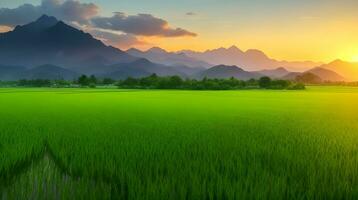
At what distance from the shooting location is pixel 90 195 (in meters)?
3.52

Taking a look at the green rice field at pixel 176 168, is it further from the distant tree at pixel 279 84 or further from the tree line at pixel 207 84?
the distant tree at pixel 279 84

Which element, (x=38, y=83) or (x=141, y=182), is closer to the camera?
(x=141, y=182)

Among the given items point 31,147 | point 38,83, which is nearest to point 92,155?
point 31,147

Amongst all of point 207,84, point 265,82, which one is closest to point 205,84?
point 207,84

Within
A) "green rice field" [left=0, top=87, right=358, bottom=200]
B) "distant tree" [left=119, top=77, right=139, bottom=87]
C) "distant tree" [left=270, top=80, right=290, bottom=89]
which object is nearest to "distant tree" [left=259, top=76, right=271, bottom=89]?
"distant tree" [left=270, top=80, right=290, bottom=89]

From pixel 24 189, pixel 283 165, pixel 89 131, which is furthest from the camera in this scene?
pixel 89 131

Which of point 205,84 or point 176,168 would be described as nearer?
point 176,168

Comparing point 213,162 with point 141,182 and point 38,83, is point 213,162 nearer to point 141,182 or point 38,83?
point 141,182

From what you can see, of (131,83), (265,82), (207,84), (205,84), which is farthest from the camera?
(131,83)

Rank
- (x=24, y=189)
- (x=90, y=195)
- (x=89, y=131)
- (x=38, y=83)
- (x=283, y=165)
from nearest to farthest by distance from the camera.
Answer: (x=90, y=195) < (x=24, y=189) < (x=283, y=165) < (x=89, y=131) < (x=38, y=83)

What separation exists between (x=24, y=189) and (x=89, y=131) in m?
5.04

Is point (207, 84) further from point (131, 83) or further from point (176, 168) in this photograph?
point (176, 168)

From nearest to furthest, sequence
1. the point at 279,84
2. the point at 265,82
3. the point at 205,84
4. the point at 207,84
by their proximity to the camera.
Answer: the point at 207,84
the point at 205,84
the point at 279,84
the point at 265,82

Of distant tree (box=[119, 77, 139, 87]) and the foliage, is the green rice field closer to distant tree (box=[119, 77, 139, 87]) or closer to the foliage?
the foliage
